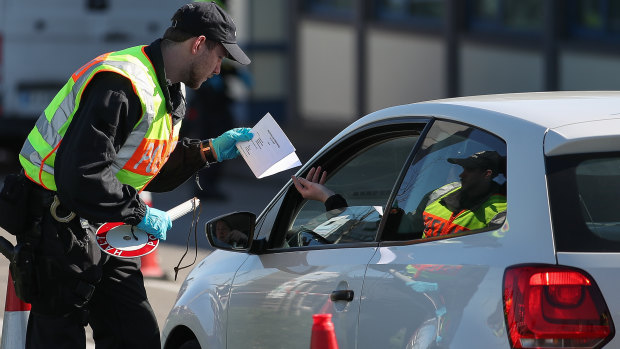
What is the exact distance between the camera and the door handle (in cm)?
379

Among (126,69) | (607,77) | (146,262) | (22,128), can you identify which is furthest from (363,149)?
(22,128)

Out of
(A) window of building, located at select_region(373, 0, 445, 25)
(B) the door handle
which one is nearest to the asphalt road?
(A) window of building, located at select_region(373, 0, 445, 25)

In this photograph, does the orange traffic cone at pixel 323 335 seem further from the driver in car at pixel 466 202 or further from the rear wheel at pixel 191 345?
the rear wheel at pixel 191 345

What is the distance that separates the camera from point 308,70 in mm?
18797

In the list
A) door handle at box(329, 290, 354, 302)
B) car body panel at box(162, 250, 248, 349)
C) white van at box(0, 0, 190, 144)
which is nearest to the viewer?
door handle at box(329, 290, 354, 302)

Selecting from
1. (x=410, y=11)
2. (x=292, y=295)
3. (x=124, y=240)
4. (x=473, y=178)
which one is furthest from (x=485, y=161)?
(x=410, y=11)

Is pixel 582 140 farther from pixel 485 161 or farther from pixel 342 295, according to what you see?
pixel 342 295

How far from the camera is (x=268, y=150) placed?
4930 millimetres

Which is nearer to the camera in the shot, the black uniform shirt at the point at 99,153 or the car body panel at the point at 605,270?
the car body panel at the point at 605,270

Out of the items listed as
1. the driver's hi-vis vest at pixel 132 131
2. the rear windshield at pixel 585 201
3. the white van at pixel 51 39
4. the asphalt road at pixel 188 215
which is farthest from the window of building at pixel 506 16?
the rear windshield at pixel 585 201

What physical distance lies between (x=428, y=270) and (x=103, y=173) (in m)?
1.33

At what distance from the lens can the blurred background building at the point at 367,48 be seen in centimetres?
1404

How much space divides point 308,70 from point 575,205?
15607 mm

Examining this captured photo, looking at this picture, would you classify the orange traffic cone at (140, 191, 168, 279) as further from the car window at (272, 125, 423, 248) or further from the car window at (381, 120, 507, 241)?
the car window at (381, 120, 507, 241)
